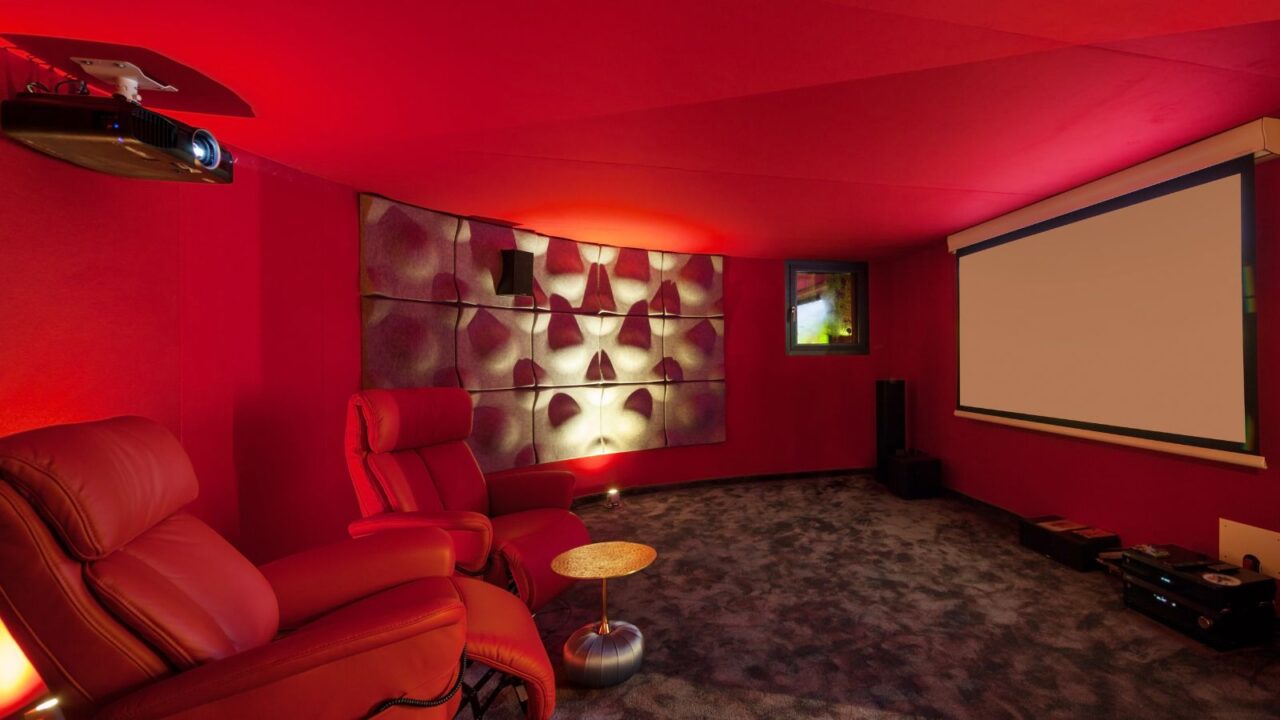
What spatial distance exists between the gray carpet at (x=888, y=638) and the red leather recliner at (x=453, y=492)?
42 cm

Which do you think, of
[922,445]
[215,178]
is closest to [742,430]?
[922,445]

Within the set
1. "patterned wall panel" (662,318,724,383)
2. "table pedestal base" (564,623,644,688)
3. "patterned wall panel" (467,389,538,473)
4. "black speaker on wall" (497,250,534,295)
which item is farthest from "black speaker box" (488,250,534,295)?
"table pedestal base" (564,623,644,688)

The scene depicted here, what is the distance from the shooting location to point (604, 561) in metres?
2.07

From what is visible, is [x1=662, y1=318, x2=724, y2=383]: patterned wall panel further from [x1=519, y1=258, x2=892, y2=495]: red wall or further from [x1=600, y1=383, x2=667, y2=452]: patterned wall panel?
[x1=600, y1=383, x2=667, y2=452]: patterned wall panel

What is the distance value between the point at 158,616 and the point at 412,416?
5.00ft

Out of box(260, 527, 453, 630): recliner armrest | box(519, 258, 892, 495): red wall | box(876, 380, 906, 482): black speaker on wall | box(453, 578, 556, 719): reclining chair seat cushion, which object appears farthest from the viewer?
box(519, 258, 892, 495): red wall

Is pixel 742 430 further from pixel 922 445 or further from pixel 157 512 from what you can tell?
pixel 157 512

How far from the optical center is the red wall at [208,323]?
171 centimetres

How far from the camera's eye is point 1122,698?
190 centimetres

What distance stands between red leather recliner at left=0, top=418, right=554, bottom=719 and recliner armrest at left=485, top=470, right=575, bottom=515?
1.46 meters

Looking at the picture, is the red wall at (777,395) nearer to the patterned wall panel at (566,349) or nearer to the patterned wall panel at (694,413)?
the patterned wall panel at (694,413)

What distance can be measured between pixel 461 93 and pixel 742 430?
415 centimetres

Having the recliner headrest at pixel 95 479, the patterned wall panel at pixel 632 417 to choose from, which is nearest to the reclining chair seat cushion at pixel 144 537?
the recliner headrest at pixel 95 479

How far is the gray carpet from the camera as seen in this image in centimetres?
189
